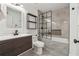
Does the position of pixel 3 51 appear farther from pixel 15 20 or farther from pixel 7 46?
pixel 15 20

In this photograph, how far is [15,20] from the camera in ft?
10.5

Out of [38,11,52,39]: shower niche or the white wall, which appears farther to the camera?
[38,11,52,39]: shower niche

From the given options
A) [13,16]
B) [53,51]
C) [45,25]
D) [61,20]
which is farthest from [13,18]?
[61,20]

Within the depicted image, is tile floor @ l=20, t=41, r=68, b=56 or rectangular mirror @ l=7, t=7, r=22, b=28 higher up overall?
rectangular mirror @ l=7, t=7, r=22, b=28

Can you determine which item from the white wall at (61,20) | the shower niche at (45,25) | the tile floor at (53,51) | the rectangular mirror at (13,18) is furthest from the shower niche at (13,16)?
the white wall at (61,20)

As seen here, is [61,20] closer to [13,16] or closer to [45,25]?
[45,25]

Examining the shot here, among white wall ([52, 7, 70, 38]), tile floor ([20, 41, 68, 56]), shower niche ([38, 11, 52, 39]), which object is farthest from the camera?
shower niche ([38, 11, 52, 39])

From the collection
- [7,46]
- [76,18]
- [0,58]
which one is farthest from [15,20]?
[0,58]

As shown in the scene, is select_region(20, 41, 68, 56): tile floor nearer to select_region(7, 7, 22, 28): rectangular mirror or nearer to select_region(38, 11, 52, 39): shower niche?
select_region(7, 7, 22, 28): rectangular mirror

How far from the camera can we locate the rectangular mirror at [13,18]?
2.80m

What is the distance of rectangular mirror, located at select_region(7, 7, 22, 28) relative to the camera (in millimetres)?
2799

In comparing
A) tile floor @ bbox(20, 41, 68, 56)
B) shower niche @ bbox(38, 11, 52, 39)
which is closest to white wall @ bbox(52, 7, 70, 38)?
shower niche @ bbox(38, 11, 52, 39)

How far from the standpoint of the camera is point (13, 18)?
121 inches

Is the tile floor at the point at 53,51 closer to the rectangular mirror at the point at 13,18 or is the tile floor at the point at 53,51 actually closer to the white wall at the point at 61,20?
the rectangular mirror at the point at 13,18
